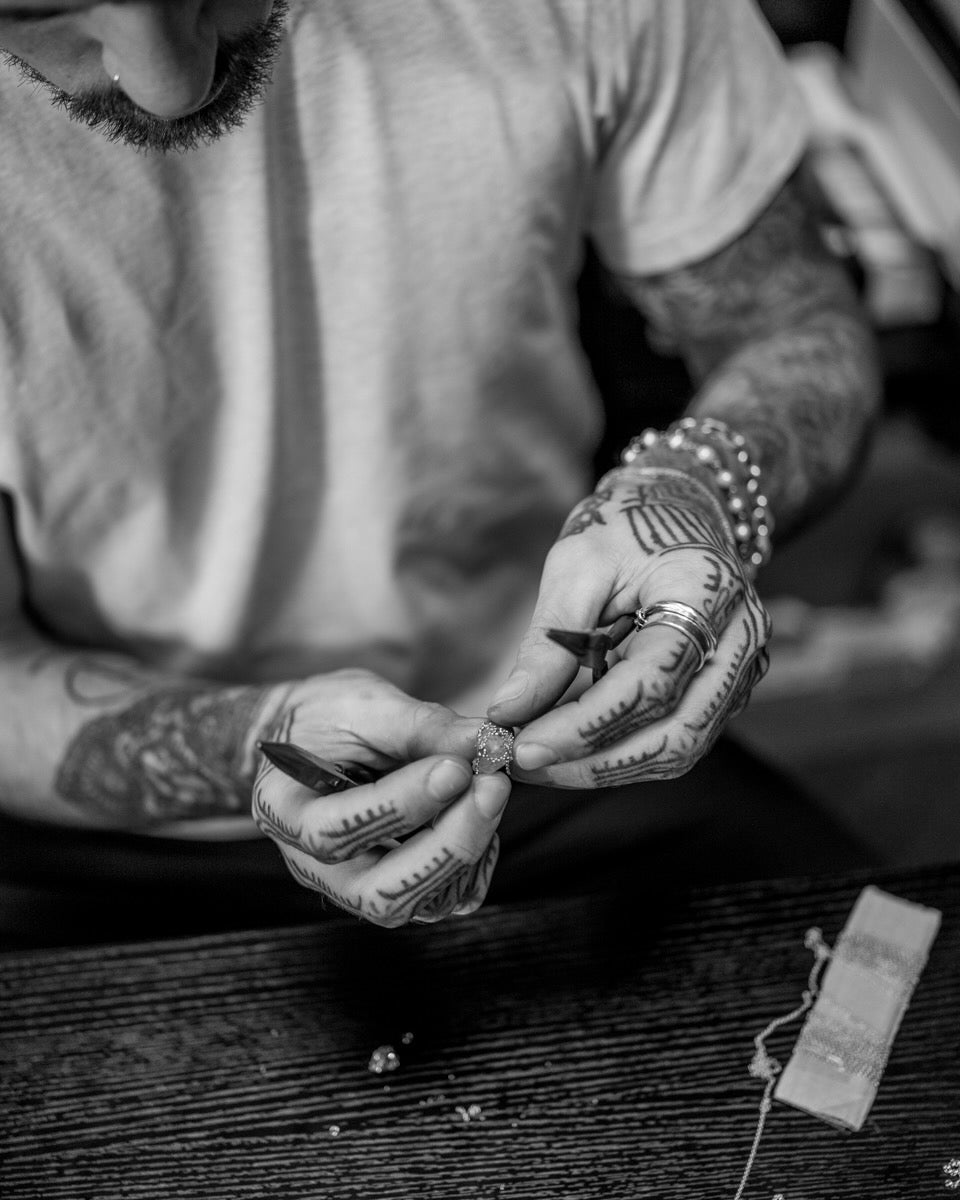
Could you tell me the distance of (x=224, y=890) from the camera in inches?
36.2

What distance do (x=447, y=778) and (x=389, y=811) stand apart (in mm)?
44

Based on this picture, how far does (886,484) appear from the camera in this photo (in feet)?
5.82

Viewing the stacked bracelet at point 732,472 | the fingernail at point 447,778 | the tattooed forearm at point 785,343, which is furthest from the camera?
the tattooed forearm at point 785,343

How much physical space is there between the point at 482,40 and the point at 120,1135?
744 mm

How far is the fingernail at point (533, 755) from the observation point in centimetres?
61

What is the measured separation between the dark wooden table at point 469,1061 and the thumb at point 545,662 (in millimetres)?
187

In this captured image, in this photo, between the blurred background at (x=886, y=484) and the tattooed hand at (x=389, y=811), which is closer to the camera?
the tattooed hand at (x=389, y=811)

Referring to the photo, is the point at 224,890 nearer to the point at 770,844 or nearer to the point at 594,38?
the point at 770,844

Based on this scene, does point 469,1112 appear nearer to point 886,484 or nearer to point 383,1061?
point 383,1061

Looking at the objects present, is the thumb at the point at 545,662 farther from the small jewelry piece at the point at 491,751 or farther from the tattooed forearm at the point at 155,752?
the tattooed forearm at the point at 155,752

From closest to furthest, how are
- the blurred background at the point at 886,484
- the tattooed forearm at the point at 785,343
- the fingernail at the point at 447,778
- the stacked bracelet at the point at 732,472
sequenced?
the fingernail at the point at 447,778
the stacked bracelet at the point at 732,472
the tattooed forearm at the point at 785,343
the blurred background at the point at 886,484

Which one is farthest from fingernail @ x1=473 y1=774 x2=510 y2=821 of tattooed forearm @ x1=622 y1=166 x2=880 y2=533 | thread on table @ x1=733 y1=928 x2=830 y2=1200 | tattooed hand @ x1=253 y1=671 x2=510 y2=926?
tattooed forearm @ x1=622 y1=166 x2=880 y2=533

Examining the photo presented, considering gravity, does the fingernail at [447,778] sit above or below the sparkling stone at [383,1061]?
above

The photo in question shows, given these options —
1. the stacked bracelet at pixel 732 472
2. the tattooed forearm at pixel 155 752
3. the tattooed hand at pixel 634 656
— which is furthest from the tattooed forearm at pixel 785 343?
the tattooed forearm at pixel 155 752
